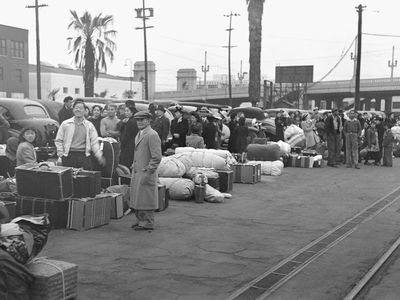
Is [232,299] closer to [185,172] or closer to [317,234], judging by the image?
[317,234]

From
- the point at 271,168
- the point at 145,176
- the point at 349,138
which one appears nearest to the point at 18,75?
the point at 349,138

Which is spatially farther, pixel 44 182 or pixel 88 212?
pixel 88 212

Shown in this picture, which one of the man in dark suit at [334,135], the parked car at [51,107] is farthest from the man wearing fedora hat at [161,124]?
the man in dark suit at [334,135]

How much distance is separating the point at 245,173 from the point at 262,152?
7.60 feet

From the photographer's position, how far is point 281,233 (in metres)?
8.18

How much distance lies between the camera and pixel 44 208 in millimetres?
7566

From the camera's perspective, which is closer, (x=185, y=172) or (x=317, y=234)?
(x=317, y=234)

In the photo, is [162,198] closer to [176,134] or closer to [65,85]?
[176,134]

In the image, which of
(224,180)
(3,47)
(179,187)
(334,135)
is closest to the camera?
(179,187)

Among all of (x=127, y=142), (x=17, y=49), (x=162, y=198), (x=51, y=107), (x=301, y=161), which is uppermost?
(x=17, y=49)

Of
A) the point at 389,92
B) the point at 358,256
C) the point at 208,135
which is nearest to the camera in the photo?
the point at 358,256

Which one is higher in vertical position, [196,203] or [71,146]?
[71,146]

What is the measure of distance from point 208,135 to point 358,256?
851 cm

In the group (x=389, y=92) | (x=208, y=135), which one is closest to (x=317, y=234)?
(x=208, y=135)
